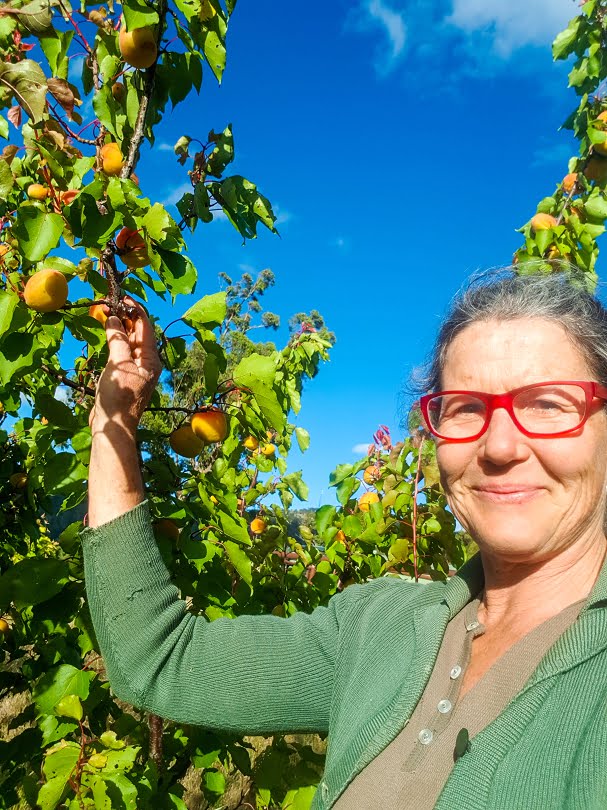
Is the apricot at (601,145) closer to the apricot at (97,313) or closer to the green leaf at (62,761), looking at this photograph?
the apricot at (97,313)

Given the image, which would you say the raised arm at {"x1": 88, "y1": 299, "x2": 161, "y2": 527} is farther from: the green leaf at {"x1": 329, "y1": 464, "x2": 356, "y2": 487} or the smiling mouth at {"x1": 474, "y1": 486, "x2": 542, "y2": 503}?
the green leaf at {"x1": 329, "y1": 464, "x2": 356, "y2": 487}

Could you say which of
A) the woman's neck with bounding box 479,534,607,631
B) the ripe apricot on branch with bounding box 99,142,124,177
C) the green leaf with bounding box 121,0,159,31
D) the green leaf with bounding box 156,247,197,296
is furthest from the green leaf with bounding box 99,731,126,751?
the green leaf with bounding box 121,0,159,31

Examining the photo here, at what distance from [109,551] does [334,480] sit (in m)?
1.98

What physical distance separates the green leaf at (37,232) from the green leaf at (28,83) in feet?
0.59

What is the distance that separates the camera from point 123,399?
1.34m

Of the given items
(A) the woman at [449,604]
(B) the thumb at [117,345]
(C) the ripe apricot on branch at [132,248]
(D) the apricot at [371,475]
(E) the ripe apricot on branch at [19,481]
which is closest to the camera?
(A) the woman at [449,604]

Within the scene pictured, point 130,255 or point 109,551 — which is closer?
point 109,551

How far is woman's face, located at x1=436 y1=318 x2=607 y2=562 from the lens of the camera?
3.77ft

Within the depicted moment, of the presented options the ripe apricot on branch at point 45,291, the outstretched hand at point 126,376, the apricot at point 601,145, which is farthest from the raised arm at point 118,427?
the apricot at point 601,145

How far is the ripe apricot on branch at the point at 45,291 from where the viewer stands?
1.41m

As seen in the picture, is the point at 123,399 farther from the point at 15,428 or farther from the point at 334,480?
the point at 15,428

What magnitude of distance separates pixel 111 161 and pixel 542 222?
1.84 meters

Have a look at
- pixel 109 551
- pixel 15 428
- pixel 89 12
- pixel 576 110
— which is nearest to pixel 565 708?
pixel 109 551

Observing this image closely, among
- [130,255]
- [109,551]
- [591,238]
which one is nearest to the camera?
[109,551]
